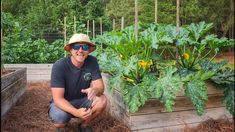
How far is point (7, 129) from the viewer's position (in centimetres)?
386

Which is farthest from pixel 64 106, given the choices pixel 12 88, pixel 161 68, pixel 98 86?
pixel 12 88

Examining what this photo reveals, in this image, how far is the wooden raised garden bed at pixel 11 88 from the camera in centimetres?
409

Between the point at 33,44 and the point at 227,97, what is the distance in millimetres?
5947

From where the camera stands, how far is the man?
11.2ft

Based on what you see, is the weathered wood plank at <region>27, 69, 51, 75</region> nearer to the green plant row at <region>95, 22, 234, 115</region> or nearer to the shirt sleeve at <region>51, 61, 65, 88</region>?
the green plant row at <region>95, 22, 234, 115</region>

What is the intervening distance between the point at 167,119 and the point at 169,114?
58mm

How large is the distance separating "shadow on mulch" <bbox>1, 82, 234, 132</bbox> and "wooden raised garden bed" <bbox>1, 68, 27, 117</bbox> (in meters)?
0.11

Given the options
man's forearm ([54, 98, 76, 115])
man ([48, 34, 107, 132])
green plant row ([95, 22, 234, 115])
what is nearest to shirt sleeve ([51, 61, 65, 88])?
man ([48, 34, 107, 132])

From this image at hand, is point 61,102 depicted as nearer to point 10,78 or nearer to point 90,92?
point 90,92

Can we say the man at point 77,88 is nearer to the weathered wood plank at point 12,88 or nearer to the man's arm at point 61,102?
the man's arm at point 61,102

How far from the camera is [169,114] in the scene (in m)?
3.71

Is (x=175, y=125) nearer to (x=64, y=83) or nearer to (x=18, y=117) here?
(x=64, y=83)

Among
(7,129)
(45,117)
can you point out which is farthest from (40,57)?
(7,129)

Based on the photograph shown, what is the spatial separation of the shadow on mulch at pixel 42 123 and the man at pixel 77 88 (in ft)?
1.06
